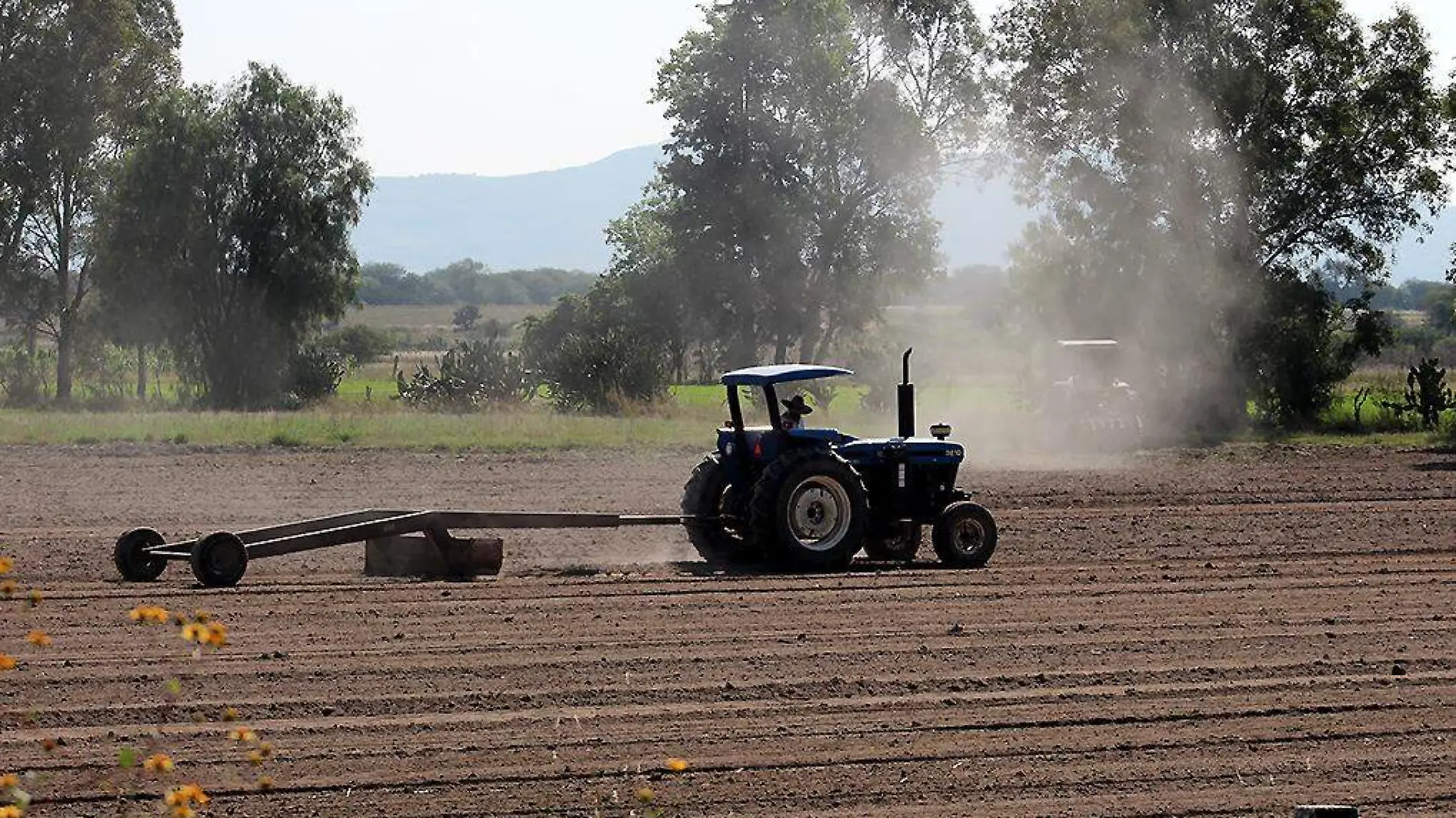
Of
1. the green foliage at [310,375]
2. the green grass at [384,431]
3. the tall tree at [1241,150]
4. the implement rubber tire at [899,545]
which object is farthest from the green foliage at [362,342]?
the implement rubber tire at [899,545]

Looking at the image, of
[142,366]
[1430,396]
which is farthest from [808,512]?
[142,366]

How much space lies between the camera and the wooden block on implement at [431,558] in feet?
49.6

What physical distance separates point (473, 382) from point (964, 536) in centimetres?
2801

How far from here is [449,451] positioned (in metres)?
29.4

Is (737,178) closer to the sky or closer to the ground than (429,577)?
closer to the sky

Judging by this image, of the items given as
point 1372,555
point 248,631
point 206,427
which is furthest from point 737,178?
point 248,631

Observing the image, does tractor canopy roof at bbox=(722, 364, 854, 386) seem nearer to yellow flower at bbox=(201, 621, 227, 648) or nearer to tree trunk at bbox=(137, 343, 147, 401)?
yellow flower at bbox=(201, 621, 227, 648)

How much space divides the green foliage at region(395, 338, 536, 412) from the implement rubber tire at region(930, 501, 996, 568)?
27.3 meters

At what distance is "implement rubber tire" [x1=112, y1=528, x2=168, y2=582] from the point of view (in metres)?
14.6

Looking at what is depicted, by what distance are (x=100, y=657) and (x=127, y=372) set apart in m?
54.1

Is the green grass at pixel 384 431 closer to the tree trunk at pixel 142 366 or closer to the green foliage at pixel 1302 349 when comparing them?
the green foliage at pixel 1302 349

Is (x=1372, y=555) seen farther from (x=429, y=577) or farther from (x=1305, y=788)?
(x=1305, y=788)

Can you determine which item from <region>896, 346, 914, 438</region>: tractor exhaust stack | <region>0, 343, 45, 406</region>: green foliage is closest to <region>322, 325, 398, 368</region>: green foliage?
<region>0, 343, 45, 406</region>: green foliage

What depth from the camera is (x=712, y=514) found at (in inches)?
632
